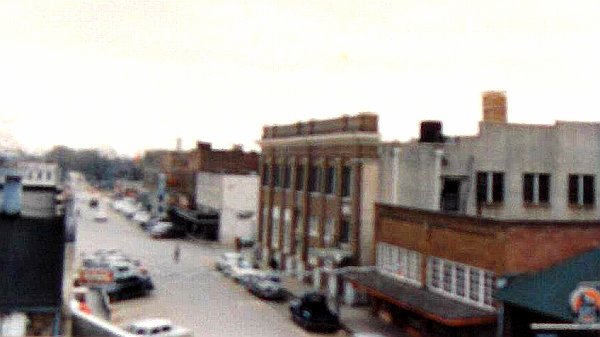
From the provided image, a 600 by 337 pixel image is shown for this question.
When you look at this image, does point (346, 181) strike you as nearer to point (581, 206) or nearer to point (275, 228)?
point (275, 228)

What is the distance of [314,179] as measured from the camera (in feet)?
147

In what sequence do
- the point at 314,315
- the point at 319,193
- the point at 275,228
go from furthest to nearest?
the point at 275,228 < the point at 319,193 < the point at 314,315

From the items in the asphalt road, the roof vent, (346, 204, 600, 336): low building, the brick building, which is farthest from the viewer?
the brick building

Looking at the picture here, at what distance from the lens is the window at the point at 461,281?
25.7 m

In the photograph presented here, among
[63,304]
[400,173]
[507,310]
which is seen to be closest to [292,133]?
[400,173]

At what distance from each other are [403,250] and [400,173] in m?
5.33

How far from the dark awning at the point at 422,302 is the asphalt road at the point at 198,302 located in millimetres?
3055

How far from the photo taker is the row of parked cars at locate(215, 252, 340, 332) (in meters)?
30.9

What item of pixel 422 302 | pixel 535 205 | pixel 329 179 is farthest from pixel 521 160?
pixel 329 179

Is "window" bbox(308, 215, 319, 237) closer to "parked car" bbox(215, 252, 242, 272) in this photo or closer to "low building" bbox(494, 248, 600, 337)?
"parked car" bbox(215, 252, 242, 272)

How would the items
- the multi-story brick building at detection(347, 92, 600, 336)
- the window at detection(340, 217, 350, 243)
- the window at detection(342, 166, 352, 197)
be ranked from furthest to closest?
the window at detection(342, 166, 352, 197), the window at detection(340, 217, 350, 243), the multi-story brick building at detection(347, 92, 600, 336)

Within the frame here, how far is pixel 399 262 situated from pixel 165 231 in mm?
43783

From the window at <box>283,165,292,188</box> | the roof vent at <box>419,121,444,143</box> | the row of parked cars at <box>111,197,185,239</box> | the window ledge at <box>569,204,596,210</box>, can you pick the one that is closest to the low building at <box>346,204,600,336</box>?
the roof vent at <box>419,121,444,143</box>

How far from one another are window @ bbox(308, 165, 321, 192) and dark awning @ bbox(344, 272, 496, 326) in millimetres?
10433
